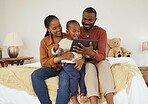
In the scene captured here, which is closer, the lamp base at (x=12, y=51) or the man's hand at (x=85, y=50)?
the man's hand at (x=85, y=50)

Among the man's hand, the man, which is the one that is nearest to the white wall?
the man

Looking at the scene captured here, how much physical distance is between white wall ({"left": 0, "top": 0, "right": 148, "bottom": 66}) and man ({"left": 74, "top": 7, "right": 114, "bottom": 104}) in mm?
1668

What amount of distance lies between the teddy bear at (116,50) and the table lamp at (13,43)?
4.93ft

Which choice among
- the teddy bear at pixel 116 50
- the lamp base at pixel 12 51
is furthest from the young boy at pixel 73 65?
the lamp base at pixel 12 51

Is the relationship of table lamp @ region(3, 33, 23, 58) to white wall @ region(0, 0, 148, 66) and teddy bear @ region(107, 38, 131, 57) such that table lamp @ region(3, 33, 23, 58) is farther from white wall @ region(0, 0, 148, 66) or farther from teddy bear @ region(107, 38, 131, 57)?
teddy bear @ region(107, 38, 131, 57)

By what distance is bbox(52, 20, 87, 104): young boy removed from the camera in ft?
4.77

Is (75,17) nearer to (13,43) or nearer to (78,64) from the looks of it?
(13,43)

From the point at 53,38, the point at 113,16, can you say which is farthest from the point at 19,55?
the point at 53,38

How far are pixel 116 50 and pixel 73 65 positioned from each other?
173 cm

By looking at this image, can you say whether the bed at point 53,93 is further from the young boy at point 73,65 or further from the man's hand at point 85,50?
the man's hand at point 85,50

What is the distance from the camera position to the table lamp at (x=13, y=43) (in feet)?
11.0

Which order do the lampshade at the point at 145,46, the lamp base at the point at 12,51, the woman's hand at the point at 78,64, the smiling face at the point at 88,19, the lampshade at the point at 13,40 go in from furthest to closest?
1. the lamp base at the point at 12,51
2. the lampshade at the point at 13,40
3. the lampshade at the point at 145,46
4. the smiling face at the point at 88,19
5. the woman's hand at the point at 78,64

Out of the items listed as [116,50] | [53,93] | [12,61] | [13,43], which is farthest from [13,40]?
[53,93]

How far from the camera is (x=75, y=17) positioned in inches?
138
